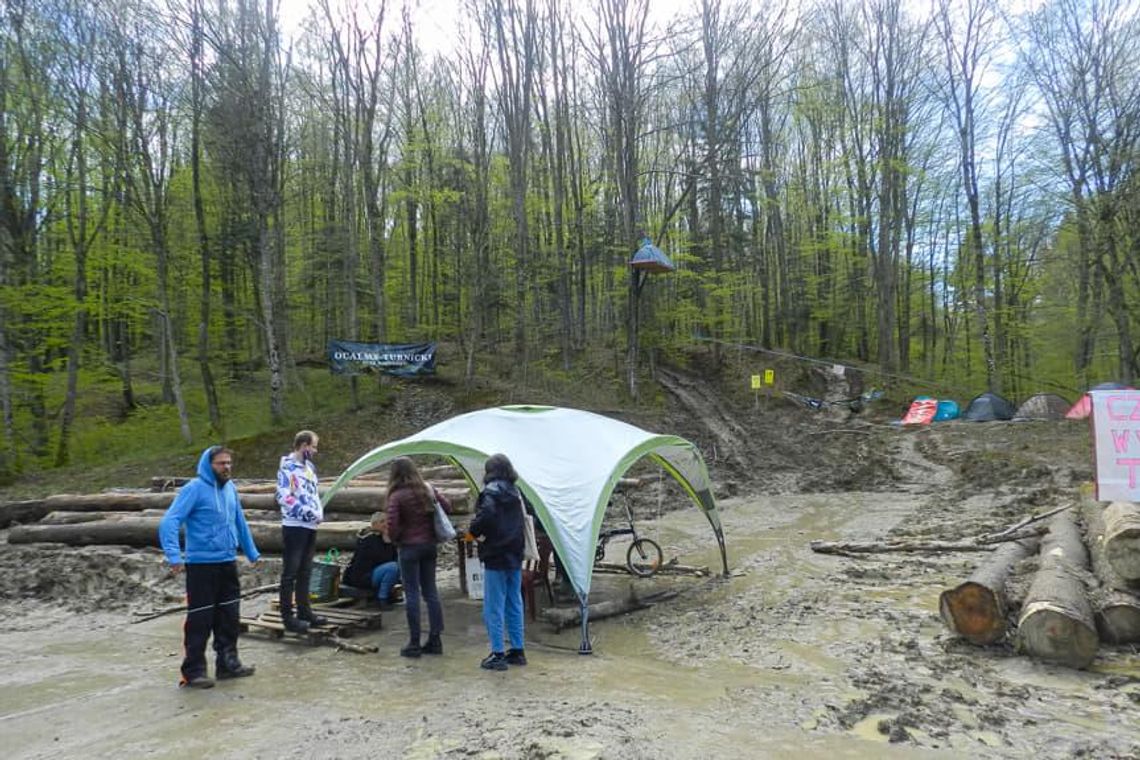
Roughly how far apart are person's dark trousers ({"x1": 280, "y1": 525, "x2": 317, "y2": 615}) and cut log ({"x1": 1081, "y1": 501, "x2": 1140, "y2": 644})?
23.8 feet

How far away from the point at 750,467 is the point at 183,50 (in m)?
18.8

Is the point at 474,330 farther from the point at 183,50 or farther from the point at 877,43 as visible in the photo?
the point at 877,43

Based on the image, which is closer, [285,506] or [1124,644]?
[1124,644]

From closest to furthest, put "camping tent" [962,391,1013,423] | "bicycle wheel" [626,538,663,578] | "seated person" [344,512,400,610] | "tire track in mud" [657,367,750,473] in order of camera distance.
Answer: "seated person" [344,512,400,610], "bicycle wheel" [626,538,663,578], "tire track in mud" [657,367,750,473], "camping tent" [962,391,1013,423]

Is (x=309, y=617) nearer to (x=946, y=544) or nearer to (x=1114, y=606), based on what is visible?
(x=1114, y=606)

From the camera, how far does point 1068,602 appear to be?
19.6 ft

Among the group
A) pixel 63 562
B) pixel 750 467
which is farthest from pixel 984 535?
pixel 63 562

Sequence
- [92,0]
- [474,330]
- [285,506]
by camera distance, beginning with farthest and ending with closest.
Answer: [474,330]
[92,0]
[285,506]

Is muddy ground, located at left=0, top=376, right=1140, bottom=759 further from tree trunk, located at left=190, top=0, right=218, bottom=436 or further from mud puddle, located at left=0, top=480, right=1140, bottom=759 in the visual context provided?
tree trunk, located at left=190, top=0, right=218, bottom=436

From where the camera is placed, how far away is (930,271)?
33656 millimetres

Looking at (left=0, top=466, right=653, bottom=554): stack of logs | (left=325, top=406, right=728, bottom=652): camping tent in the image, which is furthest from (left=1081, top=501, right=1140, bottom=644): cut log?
(left=0, top=466, right=653, bottom=554): stack of logs

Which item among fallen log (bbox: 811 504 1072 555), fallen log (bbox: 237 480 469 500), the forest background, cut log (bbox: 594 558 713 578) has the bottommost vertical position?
cut log (bbox: 594 558 713 578)

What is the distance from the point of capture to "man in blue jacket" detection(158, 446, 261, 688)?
18.8 ft

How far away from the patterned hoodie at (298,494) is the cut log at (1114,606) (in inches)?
282
